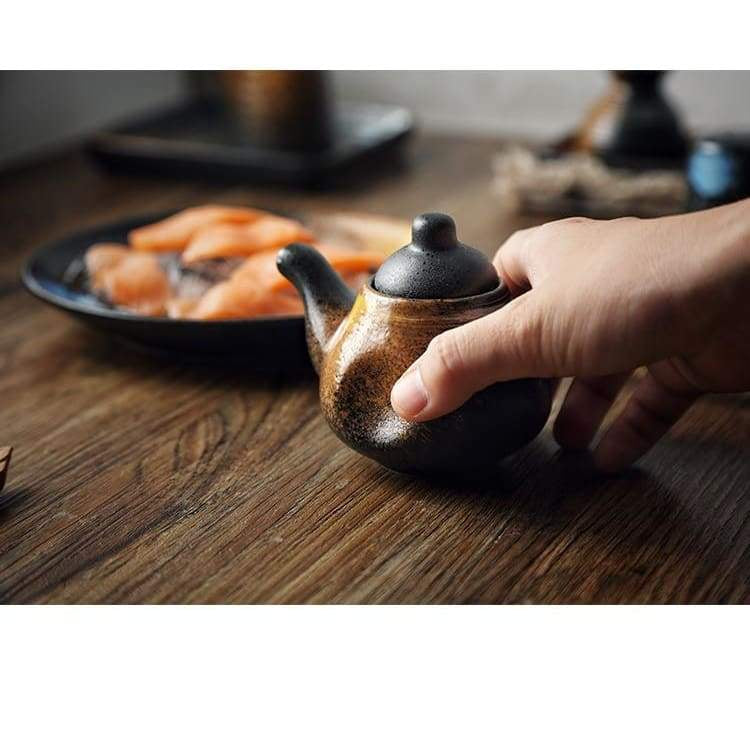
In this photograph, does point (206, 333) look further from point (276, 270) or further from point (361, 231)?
point (361, 231)

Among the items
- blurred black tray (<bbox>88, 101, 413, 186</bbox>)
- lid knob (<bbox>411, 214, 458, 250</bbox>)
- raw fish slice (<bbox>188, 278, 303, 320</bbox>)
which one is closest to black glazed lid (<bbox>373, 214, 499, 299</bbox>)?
lid knob (<bbox>411, 214, 458, 250</bbox>)

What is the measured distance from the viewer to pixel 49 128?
2.06m

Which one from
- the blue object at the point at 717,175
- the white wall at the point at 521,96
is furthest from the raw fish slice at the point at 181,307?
the white wall at the point at 521,96

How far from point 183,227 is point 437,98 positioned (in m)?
1.17

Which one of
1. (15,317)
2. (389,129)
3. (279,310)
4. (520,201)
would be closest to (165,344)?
(279,310)

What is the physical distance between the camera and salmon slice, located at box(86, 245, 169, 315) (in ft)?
3.58

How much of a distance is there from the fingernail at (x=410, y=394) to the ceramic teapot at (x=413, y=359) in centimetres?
2

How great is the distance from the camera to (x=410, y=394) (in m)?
0.72

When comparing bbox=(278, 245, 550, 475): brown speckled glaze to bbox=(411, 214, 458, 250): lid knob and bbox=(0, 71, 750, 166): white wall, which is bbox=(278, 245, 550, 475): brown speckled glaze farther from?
bbox=(0, 71, 750, 166): white wall

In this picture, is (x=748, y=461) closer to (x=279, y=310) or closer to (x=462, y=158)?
(x=279, y=310)

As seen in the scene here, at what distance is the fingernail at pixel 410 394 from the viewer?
0.72 meters

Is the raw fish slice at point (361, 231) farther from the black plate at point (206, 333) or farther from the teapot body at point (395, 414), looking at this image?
the teapot body at point (395, 414)

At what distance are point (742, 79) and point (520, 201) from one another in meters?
0.70

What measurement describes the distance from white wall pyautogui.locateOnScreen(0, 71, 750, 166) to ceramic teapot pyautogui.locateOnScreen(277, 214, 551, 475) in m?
1.39
